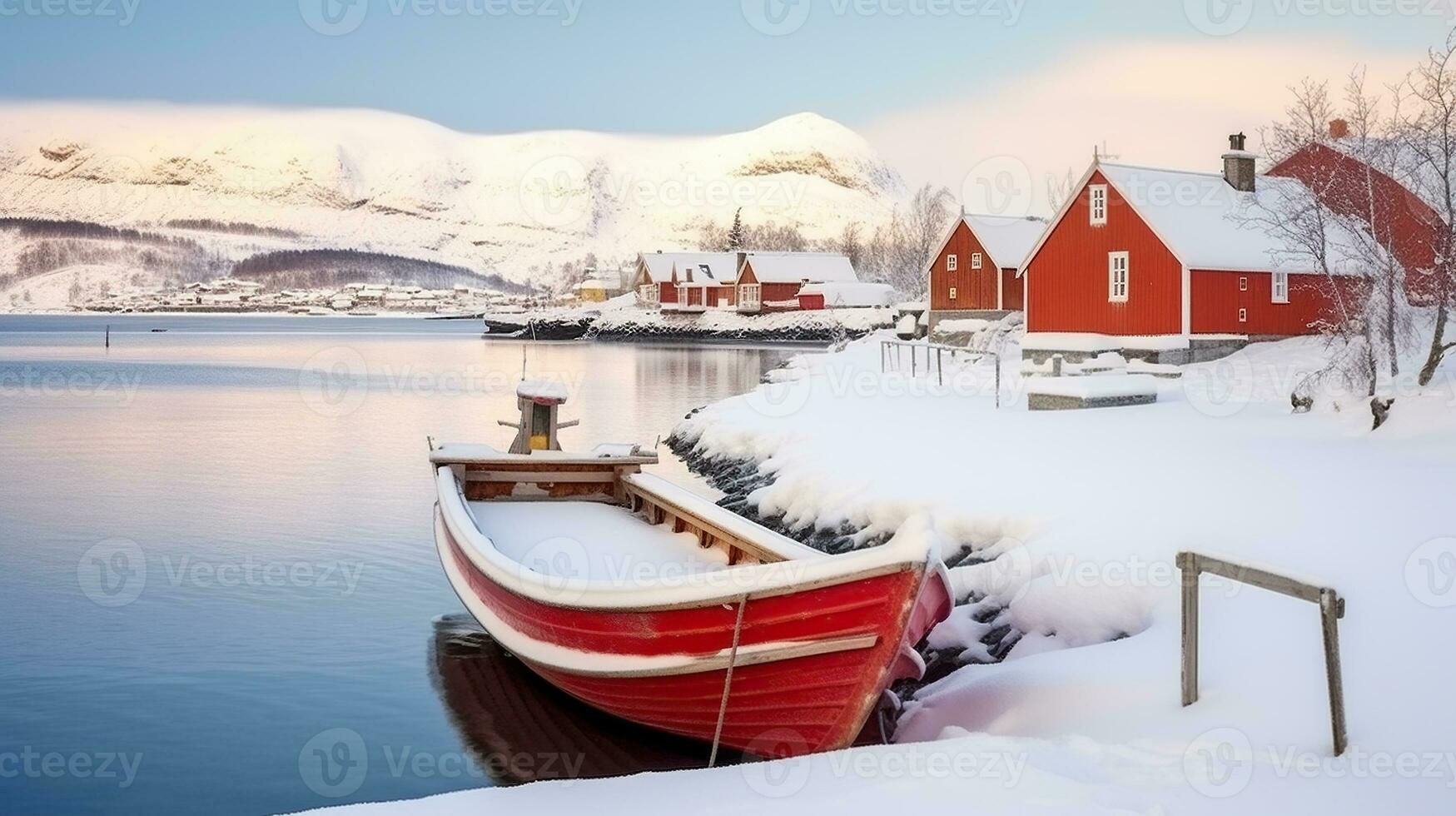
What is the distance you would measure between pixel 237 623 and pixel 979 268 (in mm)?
44835

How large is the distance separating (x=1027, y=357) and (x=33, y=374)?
177 ft

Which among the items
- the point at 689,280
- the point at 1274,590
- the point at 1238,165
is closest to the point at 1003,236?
the point at 1238,165

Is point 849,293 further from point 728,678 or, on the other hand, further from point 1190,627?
point 1190,627

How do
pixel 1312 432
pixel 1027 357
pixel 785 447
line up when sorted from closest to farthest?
1. pixel 1312 432
2. pixel 785 447
3. pixel 1027 357

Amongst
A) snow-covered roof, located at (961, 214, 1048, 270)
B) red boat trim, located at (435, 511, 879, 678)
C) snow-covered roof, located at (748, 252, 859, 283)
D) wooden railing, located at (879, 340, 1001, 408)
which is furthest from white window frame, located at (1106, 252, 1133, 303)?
snow-covered roof, located at (748, 252, 859, 283)

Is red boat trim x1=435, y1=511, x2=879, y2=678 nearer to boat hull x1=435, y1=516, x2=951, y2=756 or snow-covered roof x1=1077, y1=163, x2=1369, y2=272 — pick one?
boat hull x1=435, y1=516, x2=951, y2=756

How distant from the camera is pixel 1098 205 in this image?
119 feet

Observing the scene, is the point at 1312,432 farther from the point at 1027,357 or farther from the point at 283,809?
the point at 1027,357

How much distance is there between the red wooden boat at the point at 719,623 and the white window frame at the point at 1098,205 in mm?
26126

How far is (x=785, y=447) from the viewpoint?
2292 centimetres

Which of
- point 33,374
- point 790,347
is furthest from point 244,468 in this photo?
point 790,347

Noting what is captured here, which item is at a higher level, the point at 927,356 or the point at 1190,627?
the point at 927,356

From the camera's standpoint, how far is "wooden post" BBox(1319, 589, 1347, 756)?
21.5 feet

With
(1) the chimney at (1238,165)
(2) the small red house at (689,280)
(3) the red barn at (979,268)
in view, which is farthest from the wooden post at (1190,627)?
(2) the small red house at (689,280)
